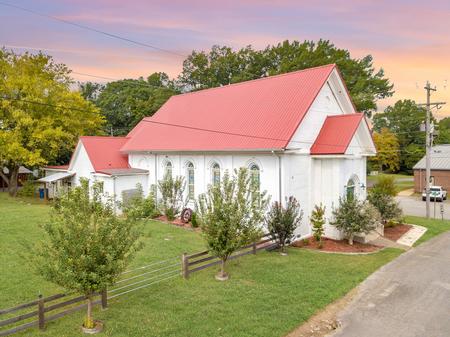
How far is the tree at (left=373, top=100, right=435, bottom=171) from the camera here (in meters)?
72.7

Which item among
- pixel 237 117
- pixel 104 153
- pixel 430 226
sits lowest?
pixel 430 226

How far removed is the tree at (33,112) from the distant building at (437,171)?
42.1m

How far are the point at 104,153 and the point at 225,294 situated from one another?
69.1 feet

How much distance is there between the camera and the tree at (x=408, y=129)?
7269cm

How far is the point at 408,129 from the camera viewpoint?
75.9 metres

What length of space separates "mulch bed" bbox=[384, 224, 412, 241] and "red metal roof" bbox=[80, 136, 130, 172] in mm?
20447

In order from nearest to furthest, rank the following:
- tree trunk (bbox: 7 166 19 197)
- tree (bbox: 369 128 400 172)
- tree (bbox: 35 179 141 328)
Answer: tree (bbox: 35 179 141 328) < tree trunk (bbox: 7 166 19 197) < tree (bbox: 369 128 400 172)

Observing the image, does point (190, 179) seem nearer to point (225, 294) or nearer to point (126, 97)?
point (225, 294)

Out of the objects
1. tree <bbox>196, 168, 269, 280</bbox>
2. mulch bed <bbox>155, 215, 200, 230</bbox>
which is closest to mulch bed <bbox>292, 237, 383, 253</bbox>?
tree <bbox>196, 168, 269, 280</bbox>

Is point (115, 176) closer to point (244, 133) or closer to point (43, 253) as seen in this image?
point (244, 133)

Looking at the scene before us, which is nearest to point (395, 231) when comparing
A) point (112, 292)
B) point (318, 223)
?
point (318, 223)

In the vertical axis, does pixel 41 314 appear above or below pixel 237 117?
below

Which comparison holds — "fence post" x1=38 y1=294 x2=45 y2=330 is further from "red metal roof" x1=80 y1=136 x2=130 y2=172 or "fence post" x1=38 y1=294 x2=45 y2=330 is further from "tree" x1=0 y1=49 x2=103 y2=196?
"tree" x1=0 y1=49 x2=103 y2=196

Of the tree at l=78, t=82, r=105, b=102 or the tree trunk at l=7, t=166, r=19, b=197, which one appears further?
the tree at l=78, t=82, r=105, b=102
